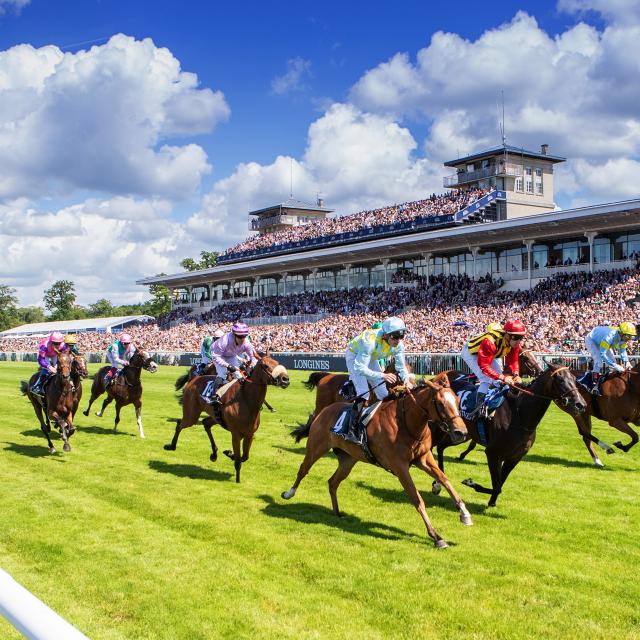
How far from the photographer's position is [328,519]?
284 inches

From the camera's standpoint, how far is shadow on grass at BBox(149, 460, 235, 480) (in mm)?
9469

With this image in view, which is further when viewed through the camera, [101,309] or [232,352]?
[101,309]

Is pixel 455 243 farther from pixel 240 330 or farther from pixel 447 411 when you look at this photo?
pixel 447 411

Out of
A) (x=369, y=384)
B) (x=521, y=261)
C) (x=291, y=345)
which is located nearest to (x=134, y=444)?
(x=369, y=384)

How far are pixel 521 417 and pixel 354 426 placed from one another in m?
1.97

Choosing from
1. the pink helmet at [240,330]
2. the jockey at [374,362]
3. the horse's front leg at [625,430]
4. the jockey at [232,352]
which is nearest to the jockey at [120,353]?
the jockey at [232,352]

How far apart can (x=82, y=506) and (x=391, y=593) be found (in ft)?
14.1

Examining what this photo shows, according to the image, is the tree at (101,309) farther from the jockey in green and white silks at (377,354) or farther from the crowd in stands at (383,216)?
the jockey in green and white silks at (377,354)

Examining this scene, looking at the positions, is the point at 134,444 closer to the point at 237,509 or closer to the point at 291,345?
the point at 237,509

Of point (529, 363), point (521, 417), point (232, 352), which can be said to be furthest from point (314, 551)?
point (529, 363)

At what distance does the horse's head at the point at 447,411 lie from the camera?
6121 mm

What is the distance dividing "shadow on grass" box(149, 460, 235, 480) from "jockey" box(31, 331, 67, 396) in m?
2.80

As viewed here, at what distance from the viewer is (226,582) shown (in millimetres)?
5340

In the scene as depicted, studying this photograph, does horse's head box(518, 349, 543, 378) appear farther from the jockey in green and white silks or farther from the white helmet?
the white helmet
